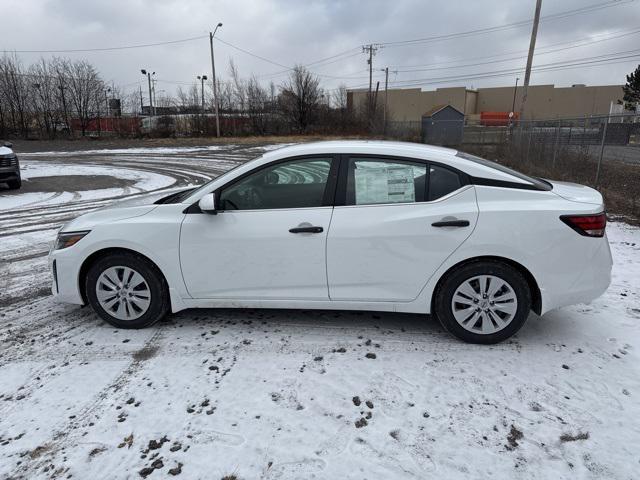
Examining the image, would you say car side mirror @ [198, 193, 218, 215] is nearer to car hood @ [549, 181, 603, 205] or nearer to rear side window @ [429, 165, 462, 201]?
rear side window @ [429, 165, 462, 201]

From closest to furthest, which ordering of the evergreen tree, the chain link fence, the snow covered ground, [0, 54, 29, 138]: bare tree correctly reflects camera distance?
1. the snow covered ground
2. the chain link fence
3. the evergreen tree
4. [0, 54, 29, 138]: bare tree

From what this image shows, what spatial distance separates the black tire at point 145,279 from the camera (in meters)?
3.85

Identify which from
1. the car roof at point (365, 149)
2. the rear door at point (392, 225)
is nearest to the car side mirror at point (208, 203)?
the car roof at point (365, 149)

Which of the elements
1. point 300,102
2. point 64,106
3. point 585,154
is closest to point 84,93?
point 64,106

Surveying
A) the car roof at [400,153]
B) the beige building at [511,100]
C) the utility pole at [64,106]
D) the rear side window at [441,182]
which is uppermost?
the beige building at [511,100]

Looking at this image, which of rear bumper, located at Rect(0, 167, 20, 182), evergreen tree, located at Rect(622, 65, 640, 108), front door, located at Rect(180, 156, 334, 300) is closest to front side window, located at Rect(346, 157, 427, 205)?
front door, located at Rect(180, 156, 334, 300)

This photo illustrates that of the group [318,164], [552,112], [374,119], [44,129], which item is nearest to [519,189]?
[318,164]

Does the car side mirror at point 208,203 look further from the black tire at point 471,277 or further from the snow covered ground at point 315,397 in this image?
the black tire at point 471,277

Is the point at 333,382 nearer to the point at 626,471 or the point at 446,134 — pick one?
the point at 626,471

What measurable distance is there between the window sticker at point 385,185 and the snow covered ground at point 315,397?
116 centimetres

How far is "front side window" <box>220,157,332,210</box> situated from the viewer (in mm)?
3711

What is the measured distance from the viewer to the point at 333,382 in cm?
314

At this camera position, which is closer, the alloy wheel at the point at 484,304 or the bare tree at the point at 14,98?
the alloy wheel at the point at 484,304

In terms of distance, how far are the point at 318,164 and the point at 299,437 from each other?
2119 mm
